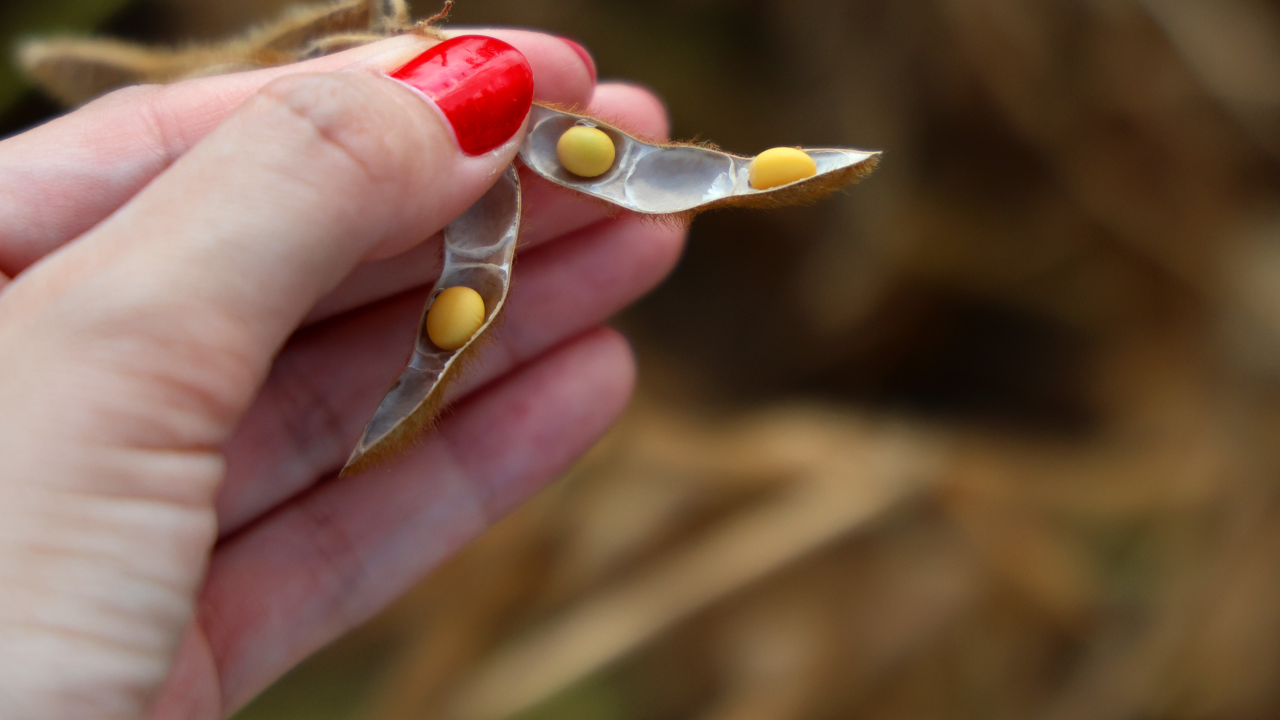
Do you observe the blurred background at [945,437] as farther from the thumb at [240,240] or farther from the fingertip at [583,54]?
the thumb at [240,240]

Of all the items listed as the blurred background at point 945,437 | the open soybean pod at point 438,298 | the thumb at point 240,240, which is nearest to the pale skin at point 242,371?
the thumb at point 240,240

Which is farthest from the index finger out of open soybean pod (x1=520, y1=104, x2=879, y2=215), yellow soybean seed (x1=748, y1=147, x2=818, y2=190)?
yellow soybean seed (x1=748, y1=147, x2=818, y2=190)

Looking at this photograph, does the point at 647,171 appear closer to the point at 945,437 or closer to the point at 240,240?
the point at 240,240

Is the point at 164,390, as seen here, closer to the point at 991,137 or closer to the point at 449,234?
the point at 449,234

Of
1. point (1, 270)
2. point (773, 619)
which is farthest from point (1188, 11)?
point (1, 270)

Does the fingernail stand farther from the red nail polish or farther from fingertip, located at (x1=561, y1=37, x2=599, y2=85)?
the red nail polish
